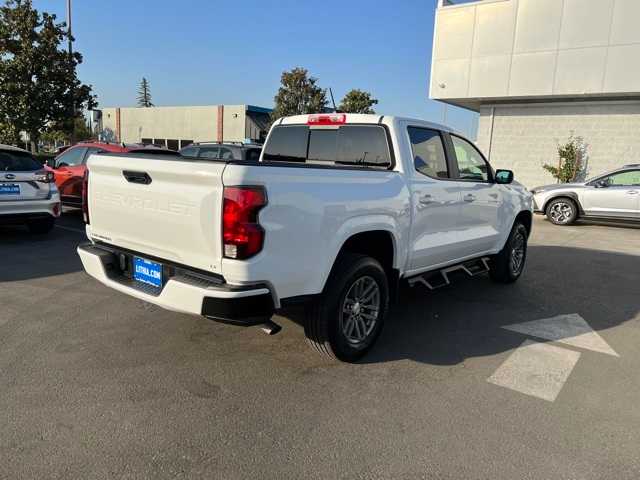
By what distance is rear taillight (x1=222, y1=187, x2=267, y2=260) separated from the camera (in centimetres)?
285

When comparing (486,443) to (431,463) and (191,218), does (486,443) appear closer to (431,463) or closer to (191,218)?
(431,463)

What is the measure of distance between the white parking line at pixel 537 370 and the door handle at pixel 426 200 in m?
1.48

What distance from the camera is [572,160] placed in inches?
665

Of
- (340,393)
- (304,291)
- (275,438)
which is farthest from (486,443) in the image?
(304,291)

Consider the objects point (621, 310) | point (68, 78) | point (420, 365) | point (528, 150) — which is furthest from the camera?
point (68, 78)

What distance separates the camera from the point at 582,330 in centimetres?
483

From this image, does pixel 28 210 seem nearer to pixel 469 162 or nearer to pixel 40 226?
pixel 40 226

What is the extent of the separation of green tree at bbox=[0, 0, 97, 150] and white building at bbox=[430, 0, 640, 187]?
654 inches

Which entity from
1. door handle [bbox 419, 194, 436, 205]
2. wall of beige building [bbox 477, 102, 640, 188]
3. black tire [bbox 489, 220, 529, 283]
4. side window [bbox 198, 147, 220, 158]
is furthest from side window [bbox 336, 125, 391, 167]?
wall of beige building [bbox 477, 102, 640, 188]

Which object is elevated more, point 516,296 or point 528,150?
point 528,150

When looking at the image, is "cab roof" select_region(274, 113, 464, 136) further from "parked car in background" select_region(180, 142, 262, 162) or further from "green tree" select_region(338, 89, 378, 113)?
"green tree" select_region(338, 89, 378, 113)

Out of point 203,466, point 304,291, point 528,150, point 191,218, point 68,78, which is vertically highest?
point 68,78

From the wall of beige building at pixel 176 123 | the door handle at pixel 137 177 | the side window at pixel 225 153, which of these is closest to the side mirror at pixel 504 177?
the door handle at pixel 137 177

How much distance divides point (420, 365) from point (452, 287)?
8.46 ft
